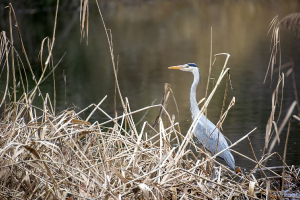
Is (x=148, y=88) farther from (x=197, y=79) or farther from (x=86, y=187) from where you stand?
(x=86, y=187)

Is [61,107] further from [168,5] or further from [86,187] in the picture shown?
[168,5]

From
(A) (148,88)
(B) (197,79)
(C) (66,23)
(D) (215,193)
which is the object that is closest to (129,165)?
(D) (215,193)

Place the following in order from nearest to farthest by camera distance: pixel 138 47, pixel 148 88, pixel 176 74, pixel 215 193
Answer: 1. pixel 215 193
2. pixel 148 88
3. pixel 176 74
4. pixel 138 47

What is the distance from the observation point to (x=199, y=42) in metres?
19.3

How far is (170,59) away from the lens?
588 inches

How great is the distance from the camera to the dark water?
690 cm

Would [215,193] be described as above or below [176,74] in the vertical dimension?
above

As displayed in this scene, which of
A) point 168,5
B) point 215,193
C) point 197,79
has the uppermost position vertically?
point 197,79

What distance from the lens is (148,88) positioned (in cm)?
969

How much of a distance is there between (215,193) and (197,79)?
1668 mm

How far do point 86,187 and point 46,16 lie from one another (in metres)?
27.3

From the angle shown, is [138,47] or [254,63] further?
[138,47]

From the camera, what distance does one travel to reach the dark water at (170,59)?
22.6ft

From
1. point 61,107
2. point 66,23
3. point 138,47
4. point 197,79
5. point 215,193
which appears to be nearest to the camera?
point 215,193
